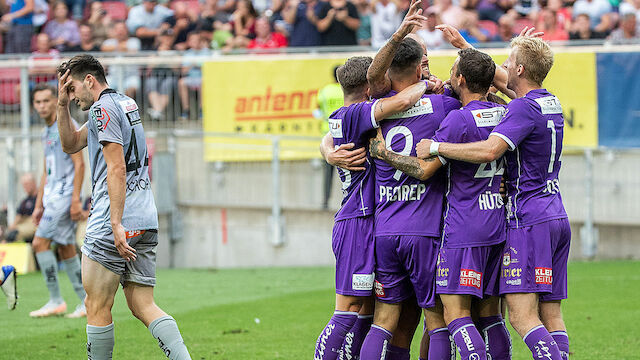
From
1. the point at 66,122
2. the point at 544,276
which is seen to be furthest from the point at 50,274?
the point at 544,276

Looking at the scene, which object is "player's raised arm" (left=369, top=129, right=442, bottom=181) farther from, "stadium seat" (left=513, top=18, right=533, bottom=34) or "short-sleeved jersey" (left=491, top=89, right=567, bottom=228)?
"stadium seat" (left=513, top=18, right=533, bottom=34)

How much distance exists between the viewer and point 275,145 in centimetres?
1647

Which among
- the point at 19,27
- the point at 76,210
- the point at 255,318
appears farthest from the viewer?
the point at 19,27

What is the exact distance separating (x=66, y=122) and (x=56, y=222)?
12.9 ft

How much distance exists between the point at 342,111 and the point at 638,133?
9639 mm

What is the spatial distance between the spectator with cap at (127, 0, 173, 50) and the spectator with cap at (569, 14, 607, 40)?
8.38 metres

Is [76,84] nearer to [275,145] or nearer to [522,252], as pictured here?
[522,252]

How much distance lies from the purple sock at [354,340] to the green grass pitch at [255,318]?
69.0 inches

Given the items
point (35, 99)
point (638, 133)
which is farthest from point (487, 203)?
point (638, 133)

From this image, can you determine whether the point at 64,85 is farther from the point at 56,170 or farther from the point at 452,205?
the point at 56,170

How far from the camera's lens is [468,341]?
6148 mm

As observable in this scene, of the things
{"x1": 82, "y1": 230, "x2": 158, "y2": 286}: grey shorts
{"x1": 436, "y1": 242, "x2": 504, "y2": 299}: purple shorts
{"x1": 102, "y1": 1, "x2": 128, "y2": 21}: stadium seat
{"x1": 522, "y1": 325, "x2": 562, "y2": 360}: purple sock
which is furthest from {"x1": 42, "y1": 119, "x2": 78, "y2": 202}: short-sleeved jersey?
{"x1": 102, "y1": 1, "x2": 128, "y2": 21}: stadium seat

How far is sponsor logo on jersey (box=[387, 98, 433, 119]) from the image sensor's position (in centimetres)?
646

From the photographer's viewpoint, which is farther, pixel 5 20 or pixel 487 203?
pixel 5 20
